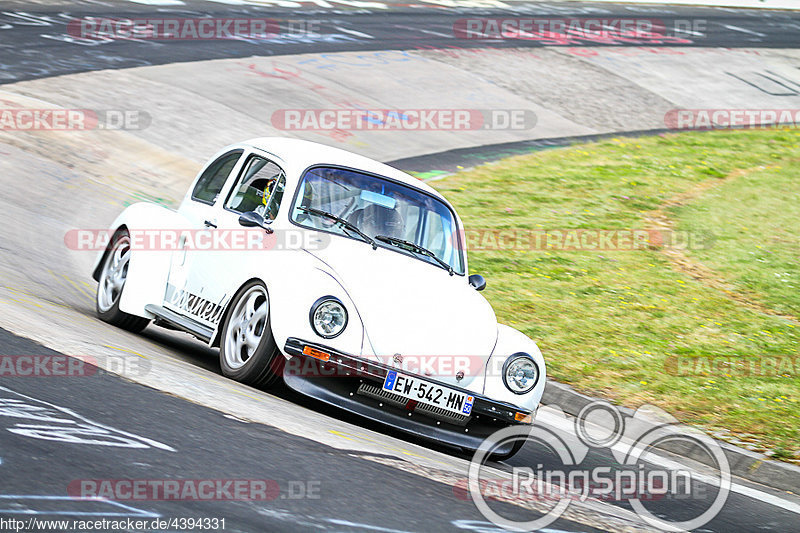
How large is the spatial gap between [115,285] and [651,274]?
7.01m

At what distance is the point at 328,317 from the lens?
6.71 metres

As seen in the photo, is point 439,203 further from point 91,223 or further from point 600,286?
point 91,223

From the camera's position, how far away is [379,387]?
6.64 m

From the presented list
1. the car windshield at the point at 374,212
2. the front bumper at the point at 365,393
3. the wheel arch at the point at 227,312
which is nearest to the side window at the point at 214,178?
the car windshield at the point at 374,212

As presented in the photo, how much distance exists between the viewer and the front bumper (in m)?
6.59

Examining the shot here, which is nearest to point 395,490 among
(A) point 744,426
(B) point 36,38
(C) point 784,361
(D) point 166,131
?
(A) point 744,426

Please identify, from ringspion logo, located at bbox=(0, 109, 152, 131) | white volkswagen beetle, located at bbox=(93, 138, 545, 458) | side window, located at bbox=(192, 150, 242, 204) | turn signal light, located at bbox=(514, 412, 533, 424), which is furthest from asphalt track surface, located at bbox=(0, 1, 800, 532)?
ringspion logo, located at bbox=(0, 109, 152, 131)


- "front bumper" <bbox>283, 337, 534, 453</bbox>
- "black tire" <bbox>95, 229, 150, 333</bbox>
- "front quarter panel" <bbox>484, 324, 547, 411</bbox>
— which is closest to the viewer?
"front bumper" <bbox>283, 337, 534, 453</bbox>

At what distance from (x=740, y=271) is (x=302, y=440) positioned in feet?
30.4

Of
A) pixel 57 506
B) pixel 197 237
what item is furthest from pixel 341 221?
pixel 57 506

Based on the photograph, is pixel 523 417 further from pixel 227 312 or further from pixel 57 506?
pixel 57 506

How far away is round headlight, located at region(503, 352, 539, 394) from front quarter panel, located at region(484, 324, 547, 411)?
0.09ft

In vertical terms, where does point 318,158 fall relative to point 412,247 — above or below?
above

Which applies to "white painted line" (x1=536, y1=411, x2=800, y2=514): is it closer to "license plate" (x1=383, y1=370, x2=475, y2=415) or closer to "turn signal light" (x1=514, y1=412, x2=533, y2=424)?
"turn signal light" (x1=514, y1=412, x2=533, y2=424)
